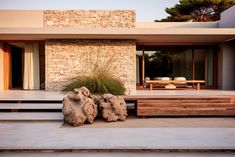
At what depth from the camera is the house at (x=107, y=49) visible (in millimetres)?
11062

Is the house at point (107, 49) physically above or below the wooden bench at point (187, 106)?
above

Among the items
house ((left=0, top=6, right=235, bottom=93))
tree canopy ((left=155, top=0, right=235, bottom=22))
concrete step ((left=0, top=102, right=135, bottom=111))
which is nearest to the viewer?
concrete step ((left=0, top=102, right=135, bottom=111))

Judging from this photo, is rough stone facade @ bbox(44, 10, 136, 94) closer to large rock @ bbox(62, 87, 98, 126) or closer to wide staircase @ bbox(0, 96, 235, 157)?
wide staircase @ bbox(0, 96, 235, 157)

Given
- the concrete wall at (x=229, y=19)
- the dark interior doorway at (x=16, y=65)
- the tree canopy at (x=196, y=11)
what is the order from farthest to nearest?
the tree canopy at (x=196, y=11) < the dark interior doorway at (x=16, y=65) < the concrete wall at (x=229, y=19)

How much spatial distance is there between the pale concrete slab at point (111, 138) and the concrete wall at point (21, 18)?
884 centimetres

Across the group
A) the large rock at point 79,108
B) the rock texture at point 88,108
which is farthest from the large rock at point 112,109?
the large rock at point 79,108

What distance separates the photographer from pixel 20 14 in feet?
45.1

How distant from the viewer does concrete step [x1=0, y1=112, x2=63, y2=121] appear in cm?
644

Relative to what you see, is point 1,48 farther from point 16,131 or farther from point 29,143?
Result: point 29,143

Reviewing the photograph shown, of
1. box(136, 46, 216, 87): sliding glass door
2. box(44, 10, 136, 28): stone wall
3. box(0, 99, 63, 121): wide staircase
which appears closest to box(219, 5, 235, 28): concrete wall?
box(136, 46, 216, 87): sliding glass door

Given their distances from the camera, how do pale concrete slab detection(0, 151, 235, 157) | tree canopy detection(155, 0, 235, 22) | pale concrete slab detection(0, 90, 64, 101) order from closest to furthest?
pale concrete slab detection(0, 151, 235, 157), pale concrete slab detection(0, 90, 64, 101), tree canopy detection(155, 0, 235, 22)

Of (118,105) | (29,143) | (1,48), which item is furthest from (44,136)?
(1,48)

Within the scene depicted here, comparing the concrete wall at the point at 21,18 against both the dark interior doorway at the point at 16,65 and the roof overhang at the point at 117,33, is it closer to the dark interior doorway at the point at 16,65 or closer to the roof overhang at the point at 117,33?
the dark interior doorway at the point at 16,65

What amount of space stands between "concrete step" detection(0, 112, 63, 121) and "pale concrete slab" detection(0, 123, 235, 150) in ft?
1.49
